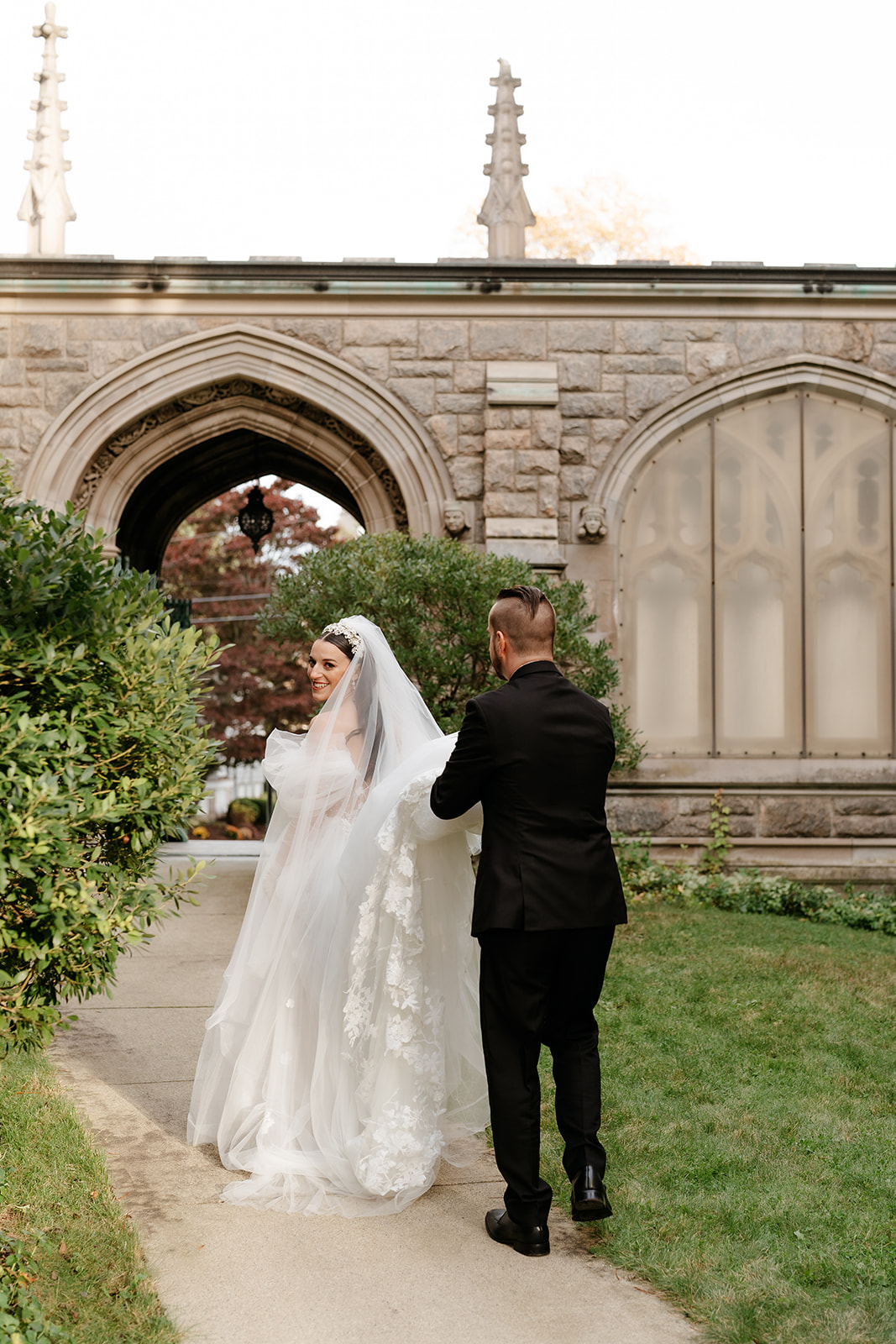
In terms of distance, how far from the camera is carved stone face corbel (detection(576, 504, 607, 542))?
9516mm

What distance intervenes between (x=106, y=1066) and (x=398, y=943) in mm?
2062

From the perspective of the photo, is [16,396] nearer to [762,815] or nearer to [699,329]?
[699,329]

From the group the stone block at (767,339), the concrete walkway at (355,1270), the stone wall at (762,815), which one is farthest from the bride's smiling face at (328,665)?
the stone block at (767,339)

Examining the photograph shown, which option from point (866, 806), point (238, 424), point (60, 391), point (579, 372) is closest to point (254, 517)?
point (238, 424)

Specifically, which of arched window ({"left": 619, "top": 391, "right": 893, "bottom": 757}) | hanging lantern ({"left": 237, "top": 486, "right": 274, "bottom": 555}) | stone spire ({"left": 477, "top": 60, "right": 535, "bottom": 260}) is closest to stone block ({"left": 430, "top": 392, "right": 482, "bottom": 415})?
arched window ({"left": 619, "top": 391, "right": 893, "bottom": 757})

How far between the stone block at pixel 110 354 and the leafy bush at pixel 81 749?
6987 millimetres

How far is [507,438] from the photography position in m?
9.52

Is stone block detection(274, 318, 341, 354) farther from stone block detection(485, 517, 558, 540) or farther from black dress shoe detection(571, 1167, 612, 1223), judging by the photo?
black dress shoe detection(571, 1167, 612, 1223)

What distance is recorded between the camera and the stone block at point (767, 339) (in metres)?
9.83

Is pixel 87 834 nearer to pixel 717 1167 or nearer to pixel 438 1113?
pixel 438 1113

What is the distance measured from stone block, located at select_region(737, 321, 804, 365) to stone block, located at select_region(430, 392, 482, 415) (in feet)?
7.61

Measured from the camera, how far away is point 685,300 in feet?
32.1

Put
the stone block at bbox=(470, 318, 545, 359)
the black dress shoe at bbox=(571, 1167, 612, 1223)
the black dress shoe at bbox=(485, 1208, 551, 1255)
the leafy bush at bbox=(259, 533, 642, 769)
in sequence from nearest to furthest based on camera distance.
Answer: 1. the black dress shoe at bbox=(485, 1208, 551, 1255)
2. the black dress shoe at bbox=(571, 1167, 612, 1223)
3. the leafy bush at bbox=(259, 533, 642, 769)
4. the stone block at bbox=(470, 318, 545, 359)

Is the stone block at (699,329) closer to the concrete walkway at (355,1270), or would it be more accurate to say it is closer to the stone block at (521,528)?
the stone block at (521,528)
